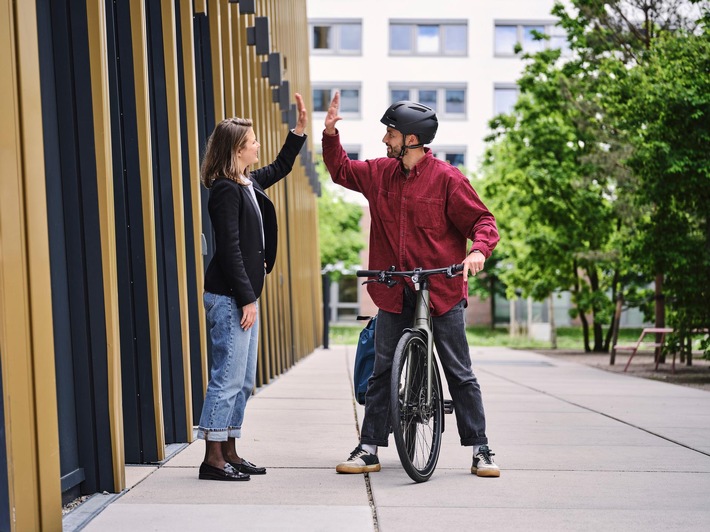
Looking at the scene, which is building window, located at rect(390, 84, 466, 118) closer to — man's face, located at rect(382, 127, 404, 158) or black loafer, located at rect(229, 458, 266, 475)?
man's face, located at rect(382, 127, 404, 158)

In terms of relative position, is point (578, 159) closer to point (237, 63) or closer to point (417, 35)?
point (237, 63)

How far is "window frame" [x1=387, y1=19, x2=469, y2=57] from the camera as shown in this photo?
5106 centimetres

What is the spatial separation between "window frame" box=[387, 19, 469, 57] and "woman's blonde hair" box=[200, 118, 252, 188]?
4597 cm

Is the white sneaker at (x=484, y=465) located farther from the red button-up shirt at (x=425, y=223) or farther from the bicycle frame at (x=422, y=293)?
the red button-up shirt at (x=425, y=223)

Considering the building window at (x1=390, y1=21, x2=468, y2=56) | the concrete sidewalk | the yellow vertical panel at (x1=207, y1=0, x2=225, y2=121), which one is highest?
the building window at (x1=390, y1=21, x2=468, y2=56)

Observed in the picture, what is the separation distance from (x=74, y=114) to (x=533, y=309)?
47.3 m

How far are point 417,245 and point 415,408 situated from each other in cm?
90

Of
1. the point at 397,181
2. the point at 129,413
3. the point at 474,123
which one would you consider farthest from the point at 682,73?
the point at 474,123

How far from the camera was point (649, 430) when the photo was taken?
344 inches

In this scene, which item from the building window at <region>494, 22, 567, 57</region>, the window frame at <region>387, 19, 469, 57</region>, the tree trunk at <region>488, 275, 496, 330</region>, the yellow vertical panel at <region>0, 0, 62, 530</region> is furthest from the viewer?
the building window at <region>494, 22, 567, 57</region>

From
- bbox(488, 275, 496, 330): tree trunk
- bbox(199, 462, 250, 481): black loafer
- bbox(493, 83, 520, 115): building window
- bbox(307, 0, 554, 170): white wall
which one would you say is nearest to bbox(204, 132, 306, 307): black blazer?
bbox(199, 462, 250, 481): black loafer

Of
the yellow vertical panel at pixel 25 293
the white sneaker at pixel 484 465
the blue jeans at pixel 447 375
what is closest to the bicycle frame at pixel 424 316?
the blue jeans at pixel 447 375

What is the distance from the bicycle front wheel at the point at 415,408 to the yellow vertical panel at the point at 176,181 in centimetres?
192

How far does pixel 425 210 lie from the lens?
6.15 meters
